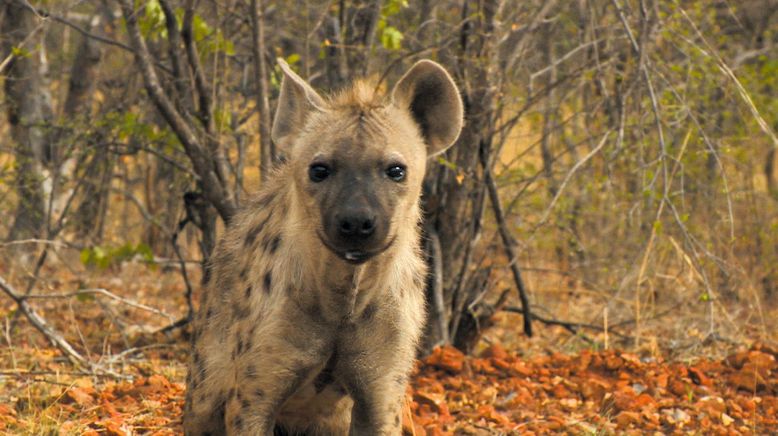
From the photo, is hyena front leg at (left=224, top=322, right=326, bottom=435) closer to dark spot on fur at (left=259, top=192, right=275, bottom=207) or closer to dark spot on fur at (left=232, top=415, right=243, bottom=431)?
dark spot on fur at (left=232, top=415, right=243, bottom=431)

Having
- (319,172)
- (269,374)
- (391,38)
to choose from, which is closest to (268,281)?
(269,374)

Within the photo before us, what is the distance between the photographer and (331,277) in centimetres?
296

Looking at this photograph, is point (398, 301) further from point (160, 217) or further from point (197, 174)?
point (160, 217)

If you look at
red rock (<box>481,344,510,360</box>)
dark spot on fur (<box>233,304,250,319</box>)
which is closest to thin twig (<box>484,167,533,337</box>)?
red rock (<box>481,344,510,360</box>)

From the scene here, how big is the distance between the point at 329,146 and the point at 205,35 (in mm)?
2303

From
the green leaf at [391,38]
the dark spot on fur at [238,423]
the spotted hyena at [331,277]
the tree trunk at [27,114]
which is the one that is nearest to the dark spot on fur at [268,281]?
the spotted hyena at [331,277]

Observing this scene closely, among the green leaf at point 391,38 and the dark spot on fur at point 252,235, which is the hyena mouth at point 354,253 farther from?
the green leaf at point 391,38

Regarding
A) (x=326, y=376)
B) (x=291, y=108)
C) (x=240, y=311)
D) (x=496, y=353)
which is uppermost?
(x=291, y=108)

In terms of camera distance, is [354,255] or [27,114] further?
[27,114]

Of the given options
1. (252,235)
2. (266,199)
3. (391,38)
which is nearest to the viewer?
(252,235)

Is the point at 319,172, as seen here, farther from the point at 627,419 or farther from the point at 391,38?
the point at 391,38

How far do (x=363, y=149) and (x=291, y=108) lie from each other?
461 millimetres

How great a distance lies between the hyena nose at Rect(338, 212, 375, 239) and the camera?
267 centimetres

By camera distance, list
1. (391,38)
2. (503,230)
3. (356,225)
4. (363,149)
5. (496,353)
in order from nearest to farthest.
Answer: (356,225), (363,149), (391,38), (496,353), (503,230)
